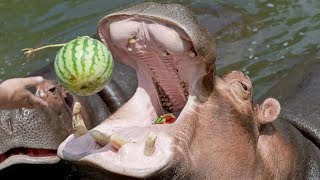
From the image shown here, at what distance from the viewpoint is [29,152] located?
5.10 meters

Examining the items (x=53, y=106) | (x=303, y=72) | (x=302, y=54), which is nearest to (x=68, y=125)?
(x=53, y=106)

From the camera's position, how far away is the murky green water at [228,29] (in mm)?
7070

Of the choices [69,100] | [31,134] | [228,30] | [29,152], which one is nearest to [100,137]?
[31,134]

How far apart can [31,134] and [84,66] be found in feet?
5.92

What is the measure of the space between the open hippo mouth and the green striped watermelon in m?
0.21

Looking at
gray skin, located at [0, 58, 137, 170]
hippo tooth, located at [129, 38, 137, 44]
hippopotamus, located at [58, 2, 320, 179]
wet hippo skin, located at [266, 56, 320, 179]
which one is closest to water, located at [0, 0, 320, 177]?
wet hippo skin, located at [266, 56, 320, 179]

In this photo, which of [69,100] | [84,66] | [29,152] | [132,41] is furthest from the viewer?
[69,100]

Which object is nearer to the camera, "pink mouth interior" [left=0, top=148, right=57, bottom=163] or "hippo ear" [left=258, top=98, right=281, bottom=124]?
"hippo ear" [left=258, top=98, right=281, bottom=124]

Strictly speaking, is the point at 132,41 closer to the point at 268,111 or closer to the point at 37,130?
the point at 268,111

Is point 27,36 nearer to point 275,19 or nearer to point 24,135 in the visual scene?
point 275,19

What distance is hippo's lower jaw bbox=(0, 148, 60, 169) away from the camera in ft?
16.3

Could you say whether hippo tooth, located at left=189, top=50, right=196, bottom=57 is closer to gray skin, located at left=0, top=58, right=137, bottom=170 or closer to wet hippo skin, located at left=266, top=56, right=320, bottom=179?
wet hippo skin, located at left=266, top=56, right=320, bottom=179

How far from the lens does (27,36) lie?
779cm

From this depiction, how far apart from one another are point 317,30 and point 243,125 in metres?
3.68
